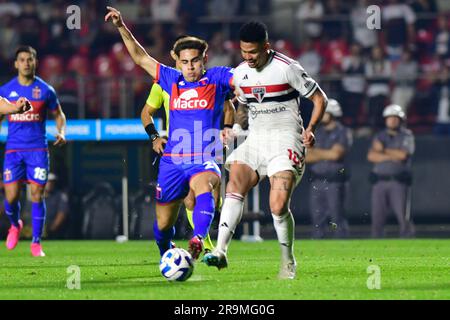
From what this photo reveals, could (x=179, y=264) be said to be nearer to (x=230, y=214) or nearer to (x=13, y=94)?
(x=230, y=214)

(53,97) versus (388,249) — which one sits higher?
(53,97)

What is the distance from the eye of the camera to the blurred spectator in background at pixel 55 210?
18.5 metres

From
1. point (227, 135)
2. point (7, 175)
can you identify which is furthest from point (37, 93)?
point (227, 135)

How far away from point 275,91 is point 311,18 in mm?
13638

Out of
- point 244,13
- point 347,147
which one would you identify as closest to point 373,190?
point 347,147

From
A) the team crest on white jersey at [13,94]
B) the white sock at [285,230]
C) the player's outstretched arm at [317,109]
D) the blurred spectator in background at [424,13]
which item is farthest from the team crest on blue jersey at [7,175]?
the blurred spectator in background at [424,13]

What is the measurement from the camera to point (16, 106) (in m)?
11.0

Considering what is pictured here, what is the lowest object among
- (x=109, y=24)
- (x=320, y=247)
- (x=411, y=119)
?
(x=320, y=247)

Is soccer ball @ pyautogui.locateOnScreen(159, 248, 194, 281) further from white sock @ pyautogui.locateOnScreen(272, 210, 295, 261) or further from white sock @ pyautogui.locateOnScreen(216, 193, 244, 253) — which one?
white sock @ pyautogui.locateOnScreen(272, 210, 295, 261)

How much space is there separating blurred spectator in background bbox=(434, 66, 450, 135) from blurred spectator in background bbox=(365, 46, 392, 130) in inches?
35.0

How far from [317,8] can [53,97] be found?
31.3 feet

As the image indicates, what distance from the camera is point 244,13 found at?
2375cm

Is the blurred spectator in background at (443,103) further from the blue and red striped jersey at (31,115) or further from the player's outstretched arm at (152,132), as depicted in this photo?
the player's outstretched arm at (152,132)

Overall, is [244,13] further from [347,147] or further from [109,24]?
[347,147]
